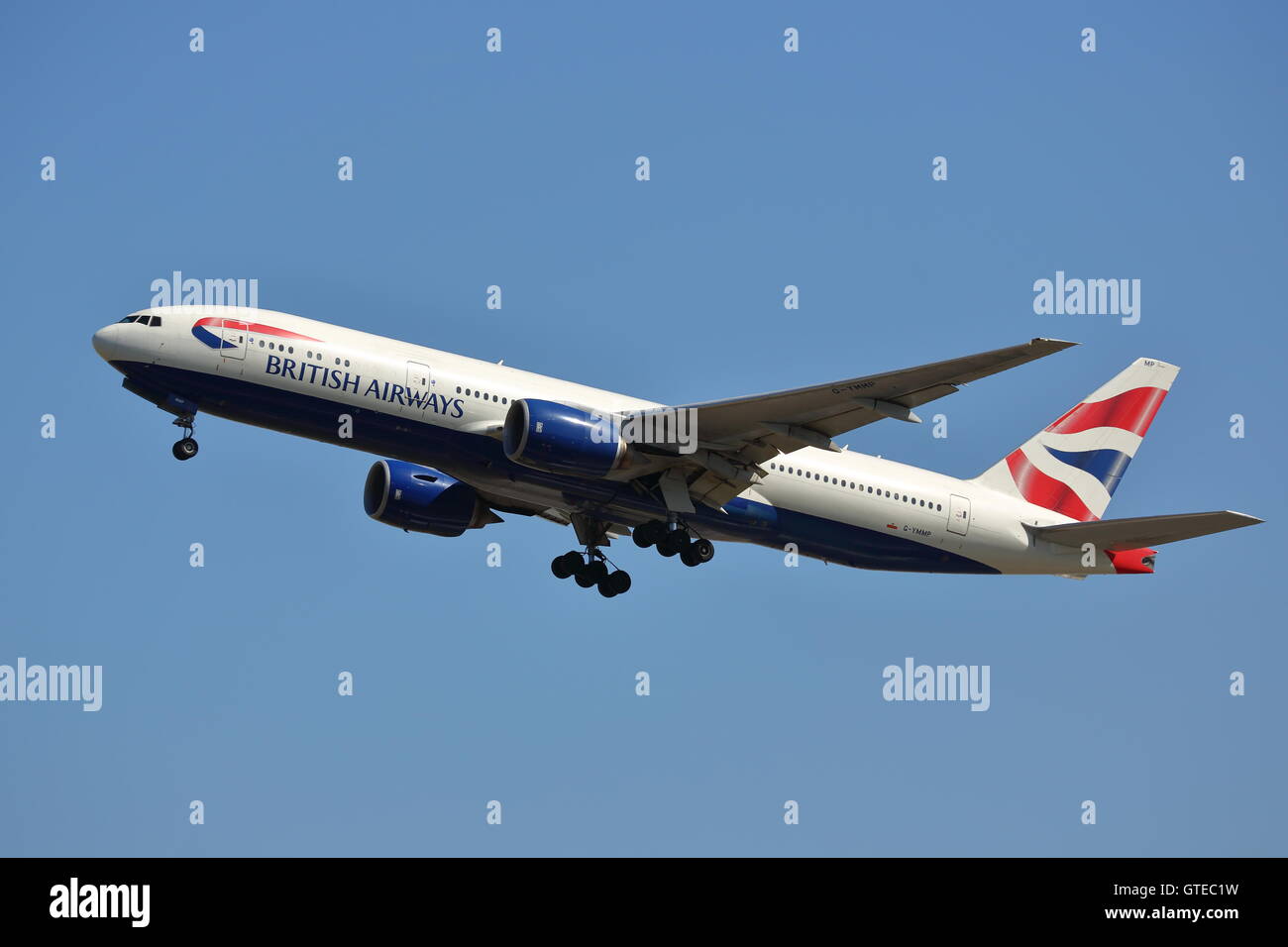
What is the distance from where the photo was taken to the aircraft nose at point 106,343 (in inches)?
1380

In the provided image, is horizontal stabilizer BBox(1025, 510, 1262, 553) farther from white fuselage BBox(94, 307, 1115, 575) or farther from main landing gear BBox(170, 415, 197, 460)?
main landing gear BBox(170, 415, 197, 460)

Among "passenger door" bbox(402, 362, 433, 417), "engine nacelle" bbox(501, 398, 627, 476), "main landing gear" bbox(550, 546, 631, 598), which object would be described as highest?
"passenger door" bbox(402, 362, 433, 417)

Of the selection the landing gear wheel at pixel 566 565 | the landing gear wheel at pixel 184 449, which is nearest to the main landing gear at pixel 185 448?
the landing gear wheel at pixel 184 449

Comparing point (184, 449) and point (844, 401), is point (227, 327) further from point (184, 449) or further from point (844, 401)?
point (844, 401)

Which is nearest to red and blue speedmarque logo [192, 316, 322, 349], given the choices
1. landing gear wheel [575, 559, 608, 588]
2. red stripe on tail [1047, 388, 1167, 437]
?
landing gear wheel [575, 559, 608, 588]

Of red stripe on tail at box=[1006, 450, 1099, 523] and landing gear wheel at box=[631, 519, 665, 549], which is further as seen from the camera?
red stripe on tail at box=[1006, 450, 1099, 523]

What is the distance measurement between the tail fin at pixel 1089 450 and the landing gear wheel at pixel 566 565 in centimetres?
1071

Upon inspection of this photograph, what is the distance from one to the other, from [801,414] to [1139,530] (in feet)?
29.9

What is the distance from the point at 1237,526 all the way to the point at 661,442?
1283 cm

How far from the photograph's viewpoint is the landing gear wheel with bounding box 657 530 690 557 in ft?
125

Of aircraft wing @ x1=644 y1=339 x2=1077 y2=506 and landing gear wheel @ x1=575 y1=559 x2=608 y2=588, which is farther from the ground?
aircraft wing @ x1=644 y1=339 x2=1077 y2=506

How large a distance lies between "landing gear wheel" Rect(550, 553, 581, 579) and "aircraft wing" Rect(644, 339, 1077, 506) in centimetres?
494

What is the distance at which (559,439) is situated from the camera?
35.1 metres

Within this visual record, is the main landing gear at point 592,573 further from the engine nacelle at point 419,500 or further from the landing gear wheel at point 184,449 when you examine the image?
the landing gear wheel at point 184,449
